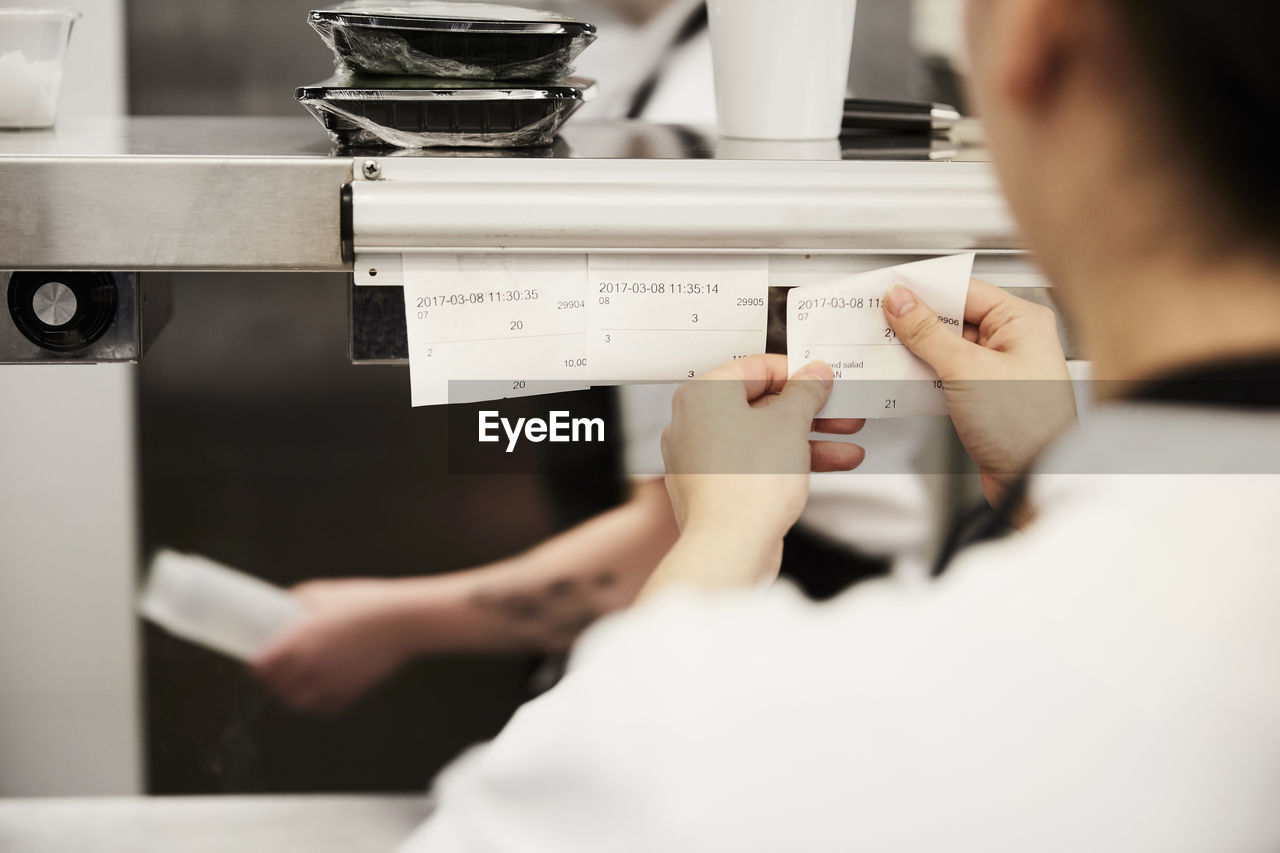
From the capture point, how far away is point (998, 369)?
81 centimetres

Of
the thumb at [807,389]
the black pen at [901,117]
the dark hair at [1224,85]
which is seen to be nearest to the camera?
the dark hair at [1224,85]

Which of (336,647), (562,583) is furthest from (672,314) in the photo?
(336,647)

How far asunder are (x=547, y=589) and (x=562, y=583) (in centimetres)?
2

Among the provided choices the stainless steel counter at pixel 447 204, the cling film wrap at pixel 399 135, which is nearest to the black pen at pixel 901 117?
the stainless steel counter at pixel 447 204

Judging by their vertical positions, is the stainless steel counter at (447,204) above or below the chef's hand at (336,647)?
above

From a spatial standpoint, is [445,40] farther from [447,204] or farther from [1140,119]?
[1140,119]

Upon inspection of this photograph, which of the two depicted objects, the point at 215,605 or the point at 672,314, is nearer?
the point at 672,314

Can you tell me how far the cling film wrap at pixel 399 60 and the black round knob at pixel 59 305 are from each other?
0.25m

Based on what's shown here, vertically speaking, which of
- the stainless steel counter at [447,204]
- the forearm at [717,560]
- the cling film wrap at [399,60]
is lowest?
the forearm at [717,560]

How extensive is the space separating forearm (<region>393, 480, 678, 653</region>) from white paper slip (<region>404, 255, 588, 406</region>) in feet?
2.05

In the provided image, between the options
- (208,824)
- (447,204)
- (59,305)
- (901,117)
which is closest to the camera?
(447,204)

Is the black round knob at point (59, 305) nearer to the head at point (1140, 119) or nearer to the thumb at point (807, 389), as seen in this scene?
the thumb at point (807, 389)

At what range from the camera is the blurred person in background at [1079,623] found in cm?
40

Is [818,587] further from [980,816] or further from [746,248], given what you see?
[980,816]
